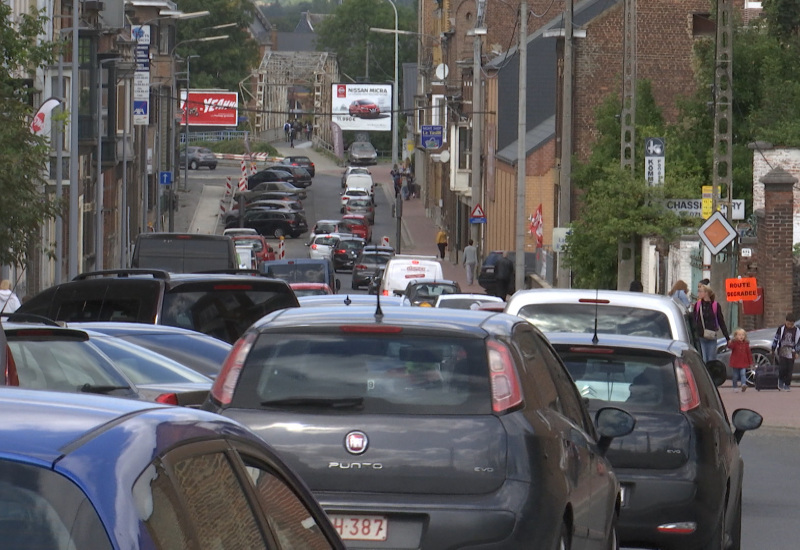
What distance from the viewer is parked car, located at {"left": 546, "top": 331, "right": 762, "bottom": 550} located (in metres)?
9.04

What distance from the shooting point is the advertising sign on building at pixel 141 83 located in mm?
60469

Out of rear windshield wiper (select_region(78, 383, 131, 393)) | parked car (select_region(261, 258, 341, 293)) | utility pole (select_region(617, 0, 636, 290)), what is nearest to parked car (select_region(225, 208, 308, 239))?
→ utility pole (select_region(617, 0, 636, 290))

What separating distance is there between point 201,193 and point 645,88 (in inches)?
2278

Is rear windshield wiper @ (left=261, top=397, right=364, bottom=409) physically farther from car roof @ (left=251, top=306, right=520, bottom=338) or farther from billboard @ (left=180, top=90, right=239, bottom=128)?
billboard @ (left=180, top=90, right=239, bottom=128)

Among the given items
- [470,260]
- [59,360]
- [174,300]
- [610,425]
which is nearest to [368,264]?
[470,260]

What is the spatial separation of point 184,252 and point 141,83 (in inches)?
1354

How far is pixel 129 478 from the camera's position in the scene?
3.00m

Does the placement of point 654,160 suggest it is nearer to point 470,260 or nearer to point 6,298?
point 6,298

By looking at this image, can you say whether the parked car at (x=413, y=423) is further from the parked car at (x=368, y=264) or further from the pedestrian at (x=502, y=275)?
Result: the parked car at (x=368, y=264)

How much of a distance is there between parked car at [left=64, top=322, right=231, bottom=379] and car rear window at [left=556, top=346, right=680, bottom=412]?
14.2 feet

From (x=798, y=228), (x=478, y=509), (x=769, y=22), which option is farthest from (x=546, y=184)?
(x=478, y=509)

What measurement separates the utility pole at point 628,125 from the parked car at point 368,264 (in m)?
18.7

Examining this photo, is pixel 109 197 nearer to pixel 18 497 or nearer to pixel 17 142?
pixel 17 142

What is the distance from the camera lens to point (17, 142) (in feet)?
79.6
